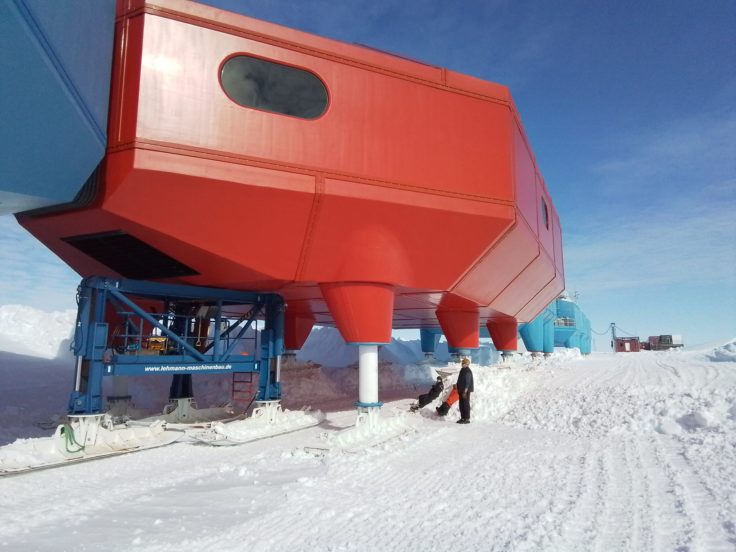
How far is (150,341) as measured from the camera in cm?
1062

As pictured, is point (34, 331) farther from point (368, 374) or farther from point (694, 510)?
point (694, 510)

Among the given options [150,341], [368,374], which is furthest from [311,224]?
[150,341]

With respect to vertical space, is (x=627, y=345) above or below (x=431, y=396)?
above

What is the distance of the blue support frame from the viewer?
8.36 m

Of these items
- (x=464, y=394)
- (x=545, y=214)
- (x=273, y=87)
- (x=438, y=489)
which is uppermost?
(x=545, y=214)

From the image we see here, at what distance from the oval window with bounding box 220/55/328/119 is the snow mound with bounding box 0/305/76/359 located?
57.5 feet

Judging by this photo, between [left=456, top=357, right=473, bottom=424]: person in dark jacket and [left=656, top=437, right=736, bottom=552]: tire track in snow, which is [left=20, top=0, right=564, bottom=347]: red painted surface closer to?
[left=456, top=357, right=473, bottom=424]: person in dark jacket

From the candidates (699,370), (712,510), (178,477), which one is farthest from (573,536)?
(699,370)

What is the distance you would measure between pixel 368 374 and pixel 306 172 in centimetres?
443

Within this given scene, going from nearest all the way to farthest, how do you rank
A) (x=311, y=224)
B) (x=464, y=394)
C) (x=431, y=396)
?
(x=311, y=224)
(x=464, y=394)
(x=431, y=396)

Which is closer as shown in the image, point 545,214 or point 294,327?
point 545,214

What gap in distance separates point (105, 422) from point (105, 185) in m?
4.22

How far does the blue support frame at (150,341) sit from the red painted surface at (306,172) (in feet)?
2.23

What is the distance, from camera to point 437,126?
964 centimetres
